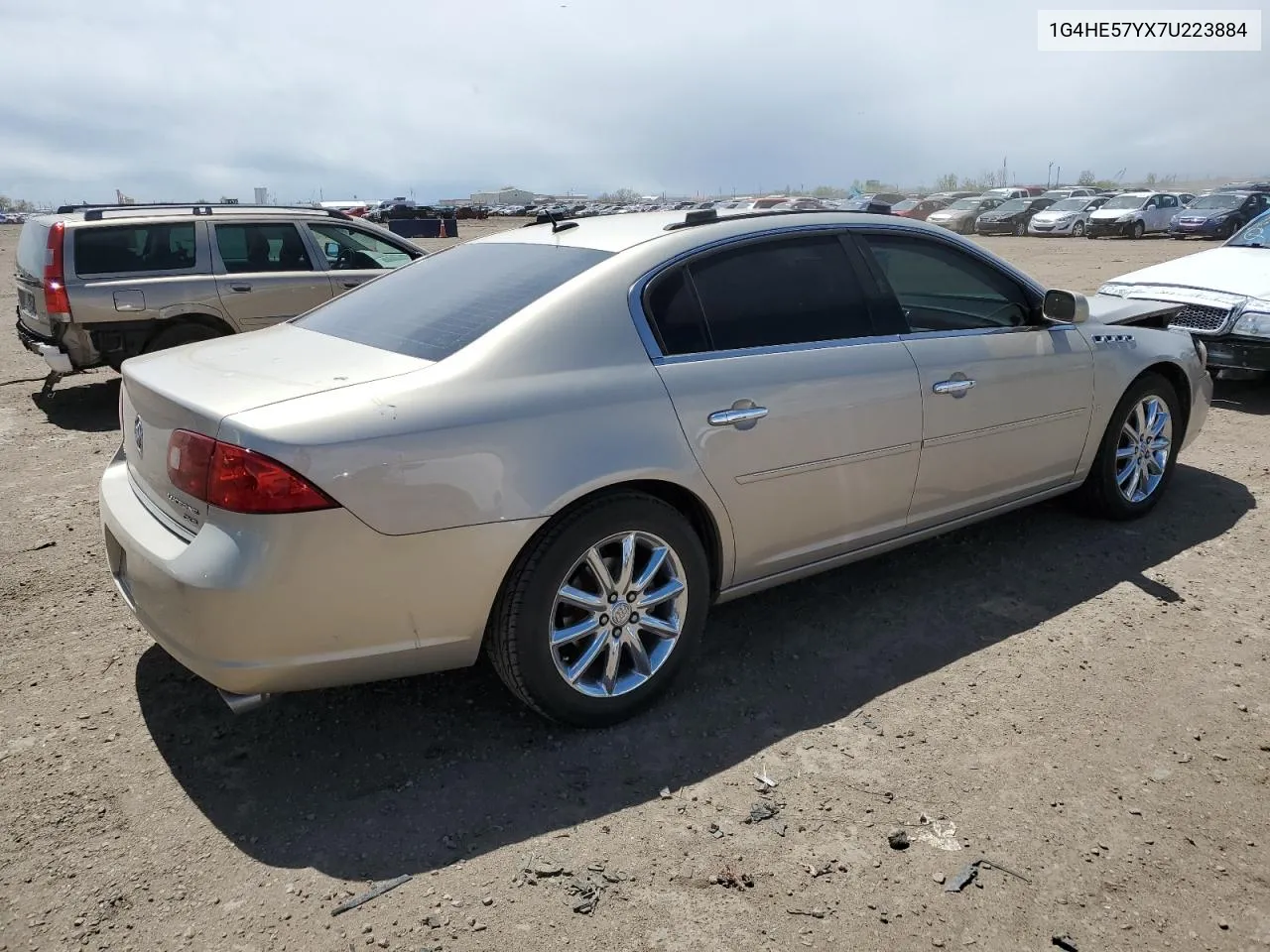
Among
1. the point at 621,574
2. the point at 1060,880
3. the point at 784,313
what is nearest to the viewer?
the point at 1060,880

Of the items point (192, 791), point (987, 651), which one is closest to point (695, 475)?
point (987, 651)

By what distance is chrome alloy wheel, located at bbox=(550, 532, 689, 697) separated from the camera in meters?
2.96

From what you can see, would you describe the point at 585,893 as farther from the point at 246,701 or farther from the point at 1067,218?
the point at 1067,218

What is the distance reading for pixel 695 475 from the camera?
10.1 feet

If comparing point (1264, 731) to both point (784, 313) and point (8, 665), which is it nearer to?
point (784, 313)

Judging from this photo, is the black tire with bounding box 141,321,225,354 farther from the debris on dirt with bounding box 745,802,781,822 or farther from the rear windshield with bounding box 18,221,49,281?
the debris on dirt with bounding box 745,802,781,822

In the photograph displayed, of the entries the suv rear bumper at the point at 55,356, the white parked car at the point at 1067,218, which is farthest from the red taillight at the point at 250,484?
the white parked car at the point at 1067,218

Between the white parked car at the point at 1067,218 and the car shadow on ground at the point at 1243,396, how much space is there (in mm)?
27607

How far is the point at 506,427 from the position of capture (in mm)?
2734

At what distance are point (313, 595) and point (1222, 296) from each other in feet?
24.4

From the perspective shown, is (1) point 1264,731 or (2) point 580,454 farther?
(1) point 1264,731

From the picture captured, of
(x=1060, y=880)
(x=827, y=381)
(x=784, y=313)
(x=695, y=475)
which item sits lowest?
(x=1060, y=880)

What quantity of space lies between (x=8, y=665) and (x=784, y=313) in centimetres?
315

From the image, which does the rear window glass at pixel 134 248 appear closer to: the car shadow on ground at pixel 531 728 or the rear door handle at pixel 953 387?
the car shadow on ground at pixel 531 728
